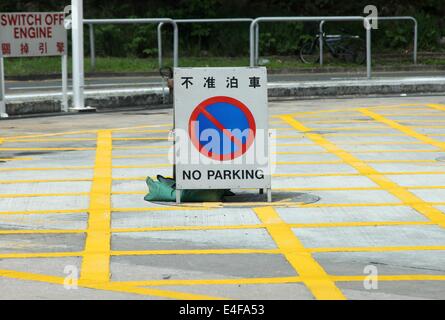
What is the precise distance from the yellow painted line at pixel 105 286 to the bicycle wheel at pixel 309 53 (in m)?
23.8

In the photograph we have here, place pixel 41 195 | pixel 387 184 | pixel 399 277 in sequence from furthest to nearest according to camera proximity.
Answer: pixel 387 184, pixel 41 195, pixel 399 277

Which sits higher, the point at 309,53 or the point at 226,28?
the point at 226,28

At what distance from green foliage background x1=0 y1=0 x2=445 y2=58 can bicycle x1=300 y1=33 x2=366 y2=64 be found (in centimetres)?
92

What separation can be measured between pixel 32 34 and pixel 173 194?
911 cm

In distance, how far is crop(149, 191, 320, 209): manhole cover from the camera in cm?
1104

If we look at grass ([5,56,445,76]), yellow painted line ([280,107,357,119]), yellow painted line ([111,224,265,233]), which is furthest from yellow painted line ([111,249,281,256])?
grass ([5,56,445,76])

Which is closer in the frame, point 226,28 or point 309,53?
point 309,53

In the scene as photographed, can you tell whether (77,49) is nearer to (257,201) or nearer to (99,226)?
(257,201)

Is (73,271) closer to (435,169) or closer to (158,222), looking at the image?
(158,222)

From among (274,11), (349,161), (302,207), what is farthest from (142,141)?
(274,11)

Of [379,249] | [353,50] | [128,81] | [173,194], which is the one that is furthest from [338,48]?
[379,249]

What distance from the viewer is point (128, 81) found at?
→ 27.6 metres

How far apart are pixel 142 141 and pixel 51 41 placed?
4.50 m

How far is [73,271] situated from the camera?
838 centimetres
